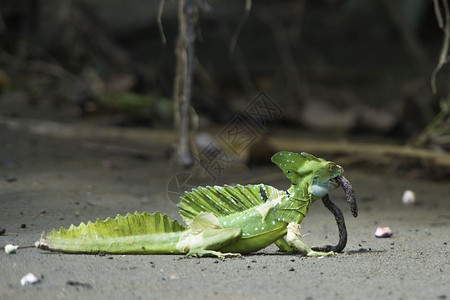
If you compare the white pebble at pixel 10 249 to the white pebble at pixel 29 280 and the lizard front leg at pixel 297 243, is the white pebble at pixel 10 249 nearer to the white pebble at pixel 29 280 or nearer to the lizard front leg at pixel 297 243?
the white pebble at pixel 29 280

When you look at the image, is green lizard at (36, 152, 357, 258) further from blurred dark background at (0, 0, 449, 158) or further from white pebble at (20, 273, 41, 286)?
blurred dark background at (0, 0, 449, 158)

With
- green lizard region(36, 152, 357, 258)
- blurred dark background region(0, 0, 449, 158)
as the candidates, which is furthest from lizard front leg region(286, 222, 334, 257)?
blurred dark background region(0, 0, 449, 158)

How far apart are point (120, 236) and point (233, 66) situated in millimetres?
7833

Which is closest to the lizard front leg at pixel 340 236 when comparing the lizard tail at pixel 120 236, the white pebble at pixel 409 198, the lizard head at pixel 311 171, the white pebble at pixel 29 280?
the lizard head at pixel 311 171

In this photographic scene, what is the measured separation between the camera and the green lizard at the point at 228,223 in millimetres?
3488

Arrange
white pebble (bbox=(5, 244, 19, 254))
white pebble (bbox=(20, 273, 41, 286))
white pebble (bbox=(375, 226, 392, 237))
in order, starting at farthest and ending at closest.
Result: white pebble (bbox=(375, 226, 392, 237))
white pebble (bbox=(5, 244, 19, 254))
white pebble (bbox=(20, 273, 41, 286))

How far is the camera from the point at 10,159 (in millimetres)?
5715

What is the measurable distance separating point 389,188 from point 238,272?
10.8ft

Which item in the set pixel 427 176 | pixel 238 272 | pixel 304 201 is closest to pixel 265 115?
pixel 427 176

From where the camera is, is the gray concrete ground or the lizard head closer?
the gray concrete ground

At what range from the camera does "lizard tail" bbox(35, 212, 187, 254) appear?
3.39 meters

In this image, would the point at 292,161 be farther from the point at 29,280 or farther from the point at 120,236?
the point at 29,280

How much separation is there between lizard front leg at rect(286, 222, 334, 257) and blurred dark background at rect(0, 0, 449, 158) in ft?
7.99

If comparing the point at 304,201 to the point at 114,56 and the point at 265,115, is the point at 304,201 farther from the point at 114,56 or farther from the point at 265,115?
the point at 114,56
